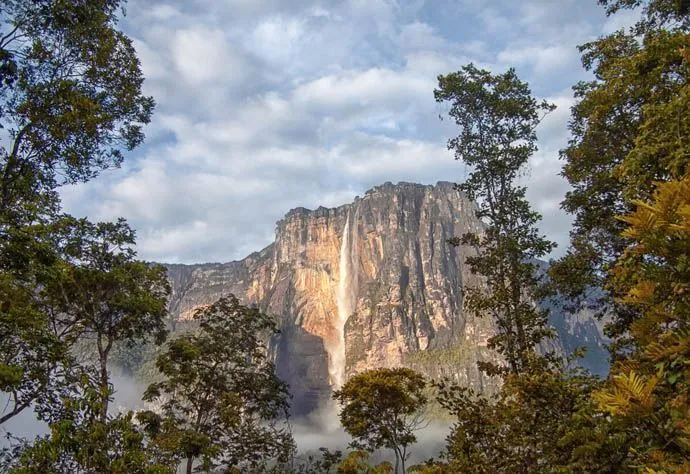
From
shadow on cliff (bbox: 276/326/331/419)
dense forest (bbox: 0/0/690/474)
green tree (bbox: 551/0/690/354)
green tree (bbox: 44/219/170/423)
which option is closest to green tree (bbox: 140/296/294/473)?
dense forest (bbox: 0/0/690/474)

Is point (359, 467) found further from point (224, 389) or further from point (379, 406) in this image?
point (224, 389)

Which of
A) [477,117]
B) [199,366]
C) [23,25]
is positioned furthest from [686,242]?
[199,366]

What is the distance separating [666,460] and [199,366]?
641 inches

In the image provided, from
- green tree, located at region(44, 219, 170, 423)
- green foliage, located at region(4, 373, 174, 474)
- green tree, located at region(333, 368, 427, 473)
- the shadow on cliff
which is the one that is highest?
the shadow on cliff

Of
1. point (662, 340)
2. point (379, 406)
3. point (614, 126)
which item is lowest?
point (662, 340)

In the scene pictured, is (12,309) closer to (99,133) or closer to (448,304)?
(99,133)

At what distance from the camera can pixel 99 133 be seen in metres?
9.57

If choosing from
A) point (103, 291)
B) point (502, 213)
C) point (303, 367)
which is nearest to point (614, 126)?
point (502, 213)

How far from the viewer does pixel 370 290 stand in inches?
4916

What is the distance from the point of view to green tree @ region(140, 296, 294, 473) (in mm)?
15320

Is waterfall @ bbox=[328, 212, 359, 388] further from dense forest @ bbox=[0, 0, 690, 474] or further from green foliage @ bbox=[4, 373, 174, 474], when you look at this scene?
green foliage @ bbox=[4, 373, 174, 474]

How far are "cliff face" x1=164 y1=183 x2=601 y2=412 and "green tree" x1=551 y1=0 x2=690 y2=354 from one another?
10285 cm

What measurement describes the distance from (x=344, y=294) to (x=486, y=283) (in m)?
119

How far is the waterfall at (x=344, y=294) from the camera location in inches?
4820
